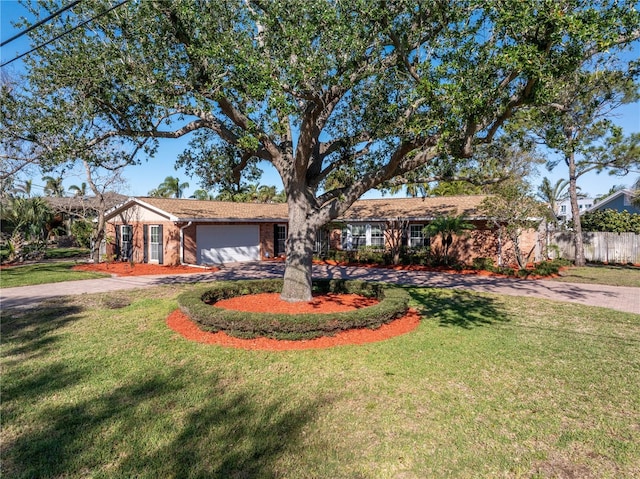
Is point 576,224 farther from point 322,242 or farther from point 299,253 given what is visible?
point 299,253

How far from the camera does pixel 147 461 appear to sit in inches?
137

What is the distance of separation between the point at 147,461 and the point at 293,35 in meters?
6.51

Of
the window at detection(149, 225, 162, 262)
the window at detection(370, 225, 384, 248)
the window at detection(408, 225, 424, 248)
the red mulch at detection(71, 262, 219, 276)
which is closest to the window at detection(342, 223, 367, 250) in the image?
the window at detection(370, 225, 384, 248)

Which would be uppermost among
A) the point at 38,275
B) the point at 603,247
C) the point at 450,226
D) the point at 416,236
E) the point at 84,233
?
the point at 84,233

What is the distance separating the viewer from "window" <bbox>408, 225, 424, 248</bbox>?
20.6 meters

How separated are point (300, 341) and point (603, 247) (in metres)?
22.2

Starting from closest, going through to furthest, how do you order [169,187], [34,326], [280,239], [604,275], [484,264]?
[34,326]
[604,275]
[484,264]
[280,239]
[169,187]

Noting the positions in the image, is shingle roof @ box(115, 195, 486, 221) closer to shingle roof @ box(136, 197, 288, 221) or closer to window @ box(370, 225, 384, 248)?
shingle roof @ box(136, 197, 288, 221)

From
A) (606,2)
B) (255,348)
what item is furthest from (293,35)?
(255,348)

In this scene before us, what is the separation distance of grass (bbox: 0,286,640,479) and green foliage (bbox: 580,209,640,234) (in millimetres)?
19180

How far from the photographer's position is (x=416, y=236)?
2075 cm

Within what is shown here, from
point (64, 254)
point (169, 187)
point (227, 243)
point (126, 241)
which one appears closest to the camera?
point (126, 241)

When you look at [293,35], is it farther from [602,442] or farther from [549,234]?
[549,234]

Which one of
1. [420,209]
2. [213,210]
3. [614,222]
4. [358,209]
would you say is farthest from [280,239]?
[614,222]
